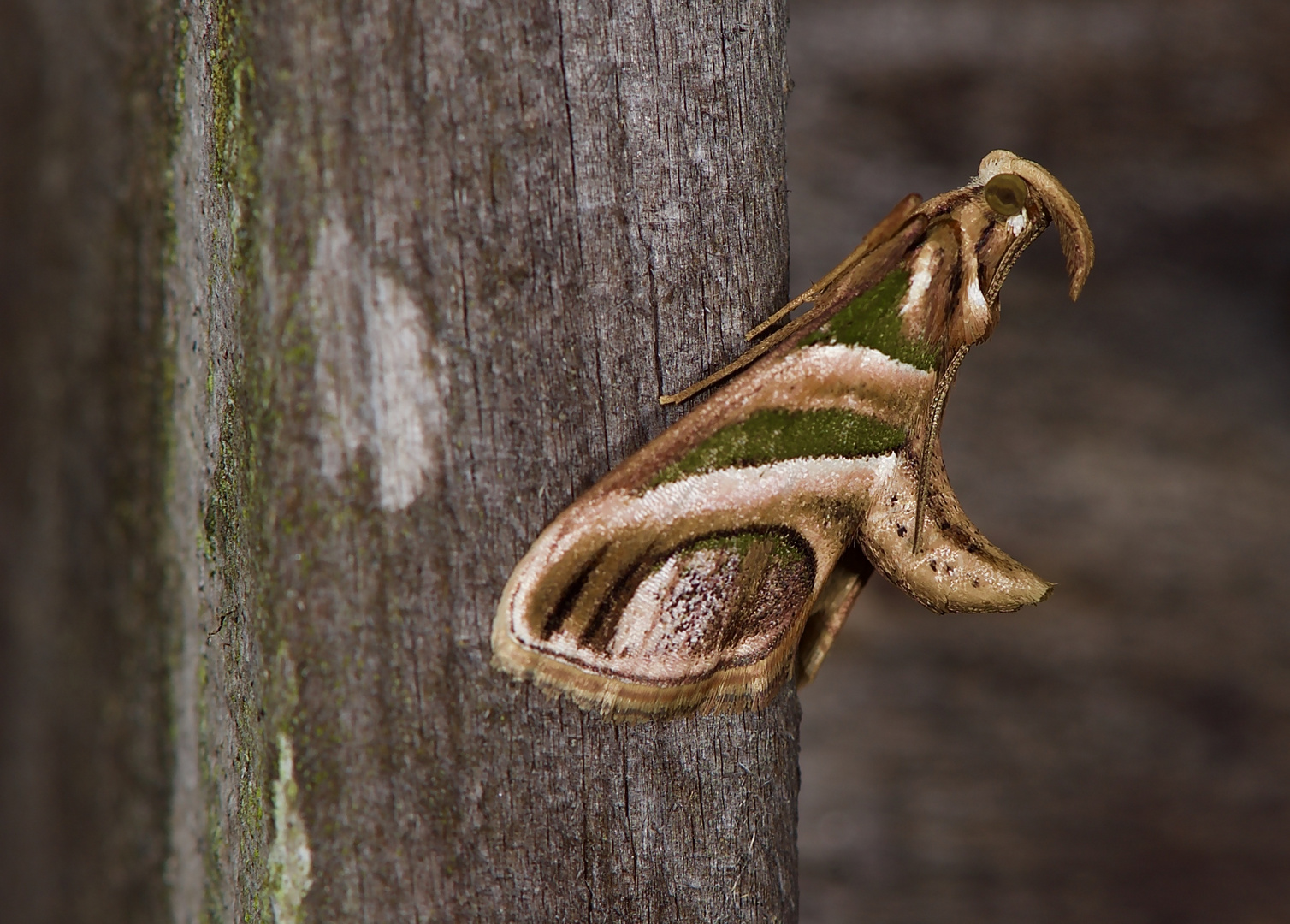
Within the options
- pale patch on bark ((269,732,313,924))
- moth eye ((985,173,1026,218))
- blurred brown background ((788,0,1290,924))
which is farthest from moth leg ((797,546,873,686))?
blurred brown background ((788,0,1290,924))

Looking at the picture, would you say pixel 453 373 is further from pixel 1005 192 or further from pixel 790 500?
pixel 1005 192

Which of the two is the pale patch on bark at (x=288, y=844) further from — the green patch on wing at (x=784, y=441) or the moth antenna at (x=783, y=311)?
the moth antenna at (x=783, y=311)

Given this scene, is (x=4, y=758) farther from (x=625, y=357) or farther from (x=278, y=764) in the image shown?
(x=625, y=357)

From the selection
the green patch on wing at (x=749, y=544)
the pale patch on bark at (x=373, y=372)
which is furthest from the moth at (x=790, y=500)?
the pale patch on bark at (x=373, y=372)

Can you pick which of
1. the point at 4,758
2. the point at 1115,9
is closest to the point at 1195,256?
the point at 1115,9

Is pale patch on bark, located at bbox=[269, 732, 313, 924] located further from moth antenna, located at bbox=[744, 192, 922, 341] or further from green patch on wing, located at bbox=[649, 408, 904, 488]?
moth antenna, located at bbox=[744, 192, 922, 341]

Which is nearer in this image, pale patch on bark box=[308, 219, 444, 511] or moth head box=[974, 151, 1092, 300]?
pale patch on bark box=[308, 219, 444, 511]

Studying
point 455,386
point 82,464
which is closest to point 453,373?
point 455,386
